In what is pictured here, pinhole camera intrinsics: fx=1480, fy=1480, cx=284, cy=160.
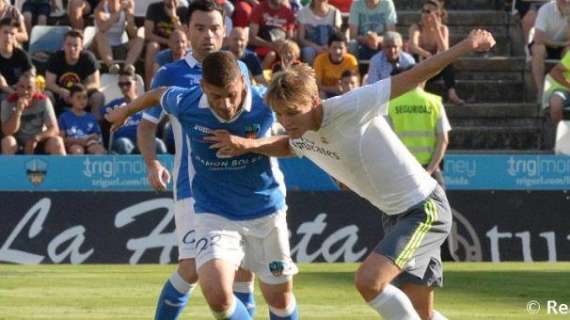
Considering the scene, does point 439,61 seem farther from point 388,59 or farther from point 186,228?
point 388,59

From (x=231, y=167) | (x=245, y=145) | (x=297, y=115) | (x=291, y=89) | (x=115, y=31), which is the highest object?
(x=291, y=89)

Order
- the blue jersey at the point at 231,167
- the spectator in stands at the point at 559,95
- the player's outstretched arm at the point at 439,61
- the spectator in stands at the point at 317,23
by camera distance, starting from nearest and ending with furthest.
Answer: the player's outstretched arm at the point at 439,61
the blue jersey at the point at 231,167
the spectator in stands at the point at 559,95
the spectator in stands at the point at 317,23

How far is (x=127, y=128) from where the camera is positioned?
18188mm

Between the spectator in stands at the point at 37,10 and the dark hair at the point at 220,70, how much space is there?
12963 mm

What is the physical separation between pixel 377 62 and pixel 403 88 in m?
11.2

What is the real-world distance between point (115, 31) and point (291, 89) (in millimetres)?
13036

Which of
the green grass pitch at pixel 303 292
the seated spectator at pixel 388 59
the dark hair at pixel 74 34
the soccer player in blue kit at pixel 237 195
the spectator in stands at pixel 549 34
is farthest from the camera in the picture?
the spectator in stands at pixel 549 34

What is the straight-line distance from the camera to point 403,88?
7.99m

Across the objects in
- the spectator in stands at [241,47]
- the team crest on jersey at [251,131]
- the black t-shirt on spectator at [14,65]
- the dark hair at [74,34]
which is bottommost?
the black t-shirt on spectator at [14,65]

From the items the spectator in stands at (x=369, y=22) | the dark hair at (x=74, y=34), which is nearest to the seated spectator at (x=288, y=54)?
the spectator in stands at (x=369, y=22)

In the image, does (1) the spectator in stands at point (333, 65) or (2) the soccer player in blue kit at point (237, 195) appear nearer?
(2) the soccer player in blue kit at point (237, 195)

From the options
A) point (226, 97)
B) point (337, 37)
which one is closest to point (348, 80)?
point (337, 37)

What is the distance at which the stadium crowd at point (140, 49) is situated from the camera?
1811 cm

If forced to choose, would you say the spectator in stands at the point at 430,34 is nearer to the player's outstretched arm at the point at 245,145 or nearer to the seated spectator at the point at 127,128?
the seated spectator at the point at 127,128
